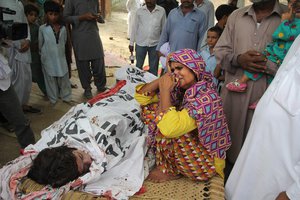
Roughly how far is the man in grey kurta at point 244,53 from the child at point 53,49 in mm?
2742

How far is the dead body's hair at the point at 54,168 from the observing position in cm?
176

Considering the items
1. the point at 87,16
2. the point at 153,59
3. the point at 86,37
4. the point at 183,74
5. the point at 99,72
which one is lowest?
the point at 99,72

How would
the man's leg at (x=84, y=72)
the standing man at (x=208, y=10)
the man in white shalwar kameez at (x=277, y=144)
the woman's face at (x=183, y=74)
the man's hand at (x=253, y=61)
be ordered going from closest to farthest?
the man in white shalwar kameez at (x=277, y=144) → the woman's face at (x=183, y=74) → the man's hand at (x=253, y=61) → the standing man at (x=208, y=10) → the man's leg at (x=84, y=72)

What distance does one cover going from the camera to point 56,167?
1.77 meters

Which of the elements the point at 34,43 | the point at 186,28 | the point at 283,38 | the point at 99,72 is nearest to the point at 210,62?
the point at 186,28

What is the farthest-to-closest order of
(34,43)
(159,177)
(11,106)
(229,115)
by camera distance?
(34,43)
(11,106)
(229,115)
(159,177)

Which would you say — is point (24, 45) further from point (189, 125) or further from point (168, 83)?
point (189, 125)

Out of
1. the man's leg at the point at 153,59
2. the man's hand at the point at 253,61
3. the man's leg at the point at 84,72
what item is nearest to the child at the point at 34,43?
the man's leg at the point at 84,72

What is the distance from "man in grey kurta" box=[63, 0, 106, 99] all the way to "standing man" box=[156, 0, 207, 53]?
1251 mm

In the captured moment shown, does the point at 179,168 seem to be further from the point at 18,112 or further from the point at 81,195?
the point at 18,112

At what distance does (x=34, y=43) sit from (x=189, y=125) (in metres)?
3.40

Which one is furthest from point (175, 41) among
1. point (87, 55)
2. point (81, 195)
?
point (81, 195)

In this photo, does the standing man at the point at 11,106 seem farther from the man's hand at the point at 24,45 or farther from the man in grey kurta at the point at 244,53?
the man in grey kurta at the point at 244,53

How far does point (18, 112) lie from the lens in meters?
2.55
